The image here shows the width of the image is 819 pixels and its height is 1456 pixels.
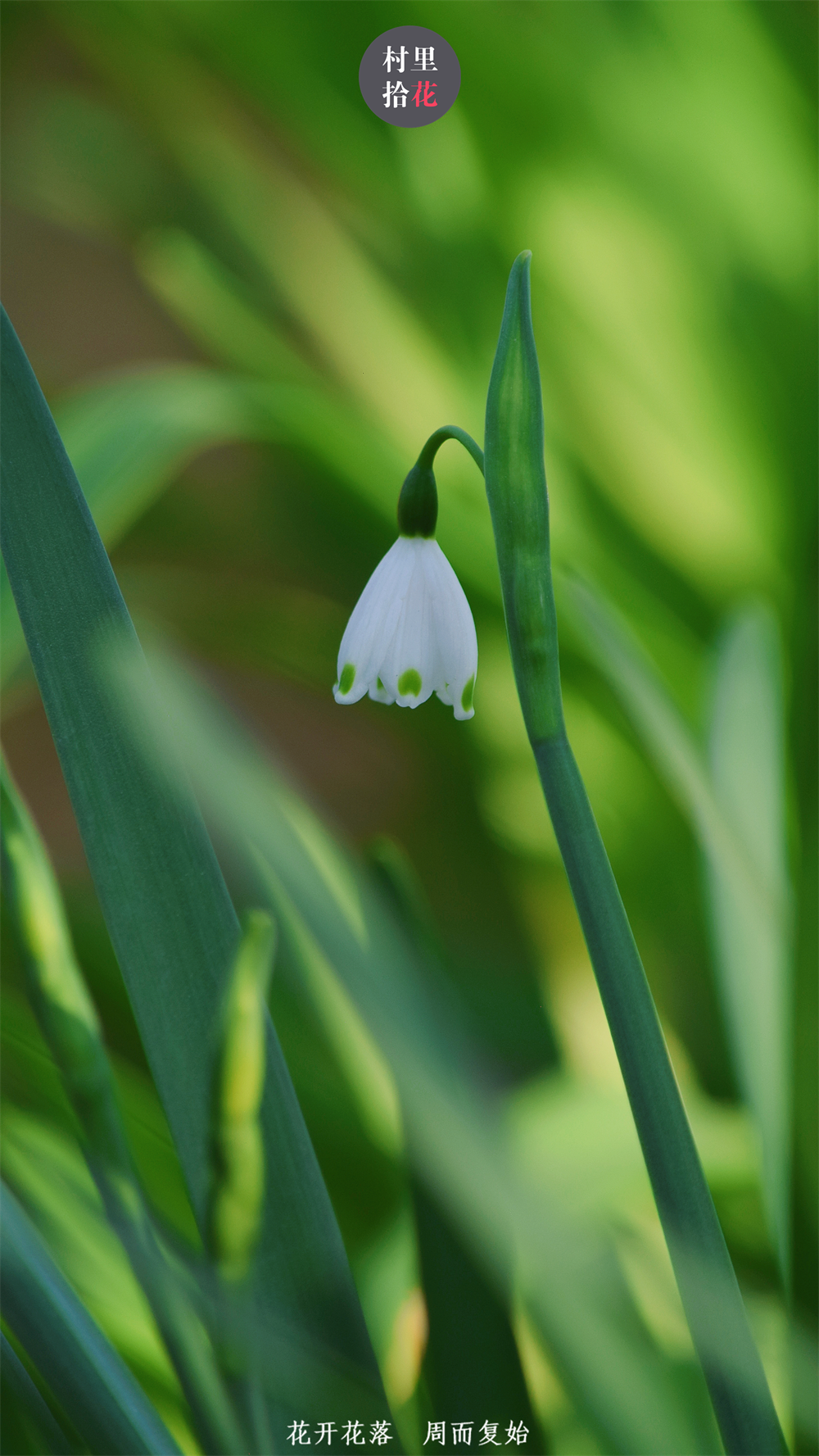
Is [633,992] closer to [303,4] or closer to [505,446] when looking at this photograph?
[505,446]

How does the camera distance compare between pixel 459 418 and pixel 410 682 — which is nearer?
pixel 410 682

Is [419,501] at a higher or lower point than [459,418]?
lower

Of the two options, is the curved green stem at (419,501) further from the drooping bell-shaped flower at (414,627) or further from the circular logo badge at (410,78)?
the circular logo badge at (410,78)

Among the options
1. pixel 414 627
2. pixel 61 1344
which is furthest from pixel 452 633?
pixel 61 1344

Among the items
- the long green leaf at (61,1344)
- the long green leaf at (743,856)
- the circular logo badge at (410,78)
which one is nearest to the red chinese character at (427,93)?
the circular logo badge at (410,78)

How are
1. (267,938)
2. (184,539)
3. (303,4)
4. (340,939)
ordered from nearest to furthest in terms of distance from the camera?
Answer: (267,938) → (340,939) → (303,4) → (184,539)

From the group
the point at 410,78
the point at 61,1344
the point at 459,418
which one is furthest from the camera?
the point at 459,418

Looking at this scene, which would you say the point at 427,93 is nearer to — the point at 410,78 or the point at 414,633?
the point at 410,78

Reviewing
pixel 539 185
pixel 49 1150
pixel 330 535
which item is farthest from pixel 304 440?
pixel 49 1150
